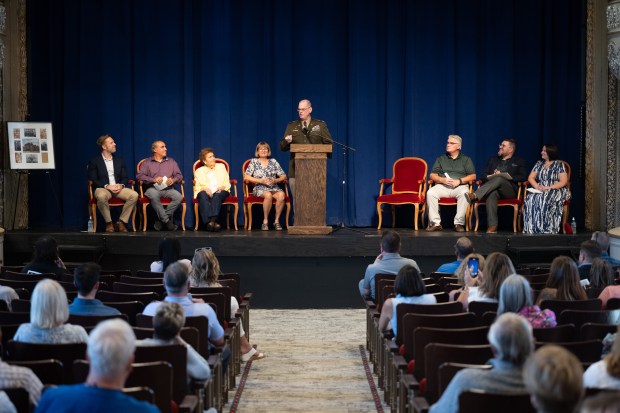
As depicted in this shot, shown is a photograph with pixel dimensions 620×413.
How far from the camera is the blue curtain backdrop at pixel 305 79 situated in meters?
12.0

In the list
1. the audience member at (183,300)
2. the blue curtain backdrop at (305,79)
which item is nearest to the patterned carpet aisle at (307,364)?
the audience member at (183,300)

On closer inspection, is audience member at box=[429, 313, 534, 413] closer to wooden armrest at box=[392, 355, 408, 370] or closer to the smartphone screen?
Answer: wooden armrest at box=[392, 355, 408, 370]

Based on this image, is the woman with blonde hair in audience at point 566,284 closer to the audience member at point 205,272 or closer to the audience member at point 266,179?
the audience member at point 205,272

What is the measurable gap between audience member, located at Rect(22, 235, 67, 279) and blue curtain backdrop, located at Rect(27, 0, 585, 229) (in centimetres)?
500

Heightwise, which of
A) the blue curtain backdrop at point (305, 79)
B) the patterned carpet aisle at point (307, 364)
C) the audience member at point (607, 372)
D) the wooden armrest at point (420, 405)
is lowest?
the patterned carpet aisle at point (307, 364)

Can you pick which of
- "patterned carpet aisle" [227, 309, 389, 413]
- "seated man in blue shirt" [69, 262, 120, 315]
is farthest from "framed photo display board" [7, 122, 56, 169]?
"seated man in blue shirt" [69, 262, 120, 315]

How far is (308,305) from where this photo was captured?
383 inches

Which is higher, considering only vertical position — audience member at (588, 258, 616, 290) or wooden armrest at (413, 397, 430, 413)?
audience member at (588, 258, 616, 290)

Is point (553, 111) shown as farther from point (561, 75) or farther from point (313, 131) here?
point (313, 131)

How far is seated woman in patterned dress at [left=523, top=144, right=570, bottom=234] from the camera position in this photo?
1055 centimetres

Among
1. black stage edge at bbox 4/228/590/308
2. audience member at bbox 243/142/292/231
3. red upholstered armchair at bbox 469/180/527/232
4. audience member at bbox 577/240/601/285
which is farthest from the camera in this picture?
audience member at bbox 243/142/292/231

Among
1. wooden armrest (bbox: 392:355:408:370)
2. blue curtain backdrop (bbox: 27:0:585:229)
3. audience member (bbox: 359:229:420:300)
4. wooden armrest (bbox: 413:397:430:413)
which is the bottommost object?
wooden armrest (bbox: 413:397:430:413)

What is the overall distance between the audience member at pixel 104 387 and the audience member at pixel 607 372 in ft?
5.14

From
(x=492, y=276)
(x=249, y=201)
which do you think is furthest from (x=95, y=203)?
(x=492, y=276)
